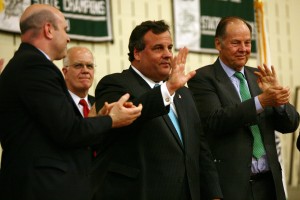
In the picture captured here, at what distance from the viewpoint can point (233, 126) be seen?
3578 mm

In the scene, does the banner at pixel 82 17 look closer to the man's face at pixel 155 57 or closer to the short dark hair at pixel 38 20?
the man's face at pixel 155 57

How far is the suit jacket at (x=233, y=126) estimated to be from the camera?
359cm

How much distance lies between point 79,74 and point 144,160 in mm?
1676

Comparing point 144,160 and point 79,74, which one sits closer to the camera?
point 144,160

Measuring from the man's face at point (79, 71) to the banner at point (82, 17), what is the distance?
29.2 inches

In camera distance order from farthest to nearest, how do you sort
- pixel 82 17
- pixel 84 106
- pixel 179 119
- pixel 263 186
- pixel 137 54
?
pixel 82 17 → pixel 84 106 → pixel 263 186 → pixel 137 54 → pixel 179 119

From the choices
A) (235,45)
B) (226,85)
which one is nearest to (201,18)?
(235,45)

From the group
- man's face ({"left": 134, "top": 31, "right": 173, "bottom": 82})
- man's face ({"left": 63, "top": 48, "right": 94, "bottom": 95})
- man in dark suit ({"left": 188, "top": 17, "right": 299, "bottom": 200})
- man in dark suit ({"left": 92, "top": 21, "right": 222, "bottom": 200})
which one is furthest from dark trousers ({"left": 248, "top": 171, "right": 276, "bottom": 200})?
man's face ({"left": 63, "top": 48, "right": 94, "bottom": 95})

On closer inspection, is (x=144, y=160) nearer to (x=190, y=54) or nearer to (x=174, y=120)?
(x=174, y=120)

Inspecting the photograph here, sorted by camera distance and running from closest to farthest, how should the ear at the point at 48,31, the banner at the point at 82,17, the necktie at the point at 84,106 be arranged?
the ear at the point at 48,31
the necktie at the point at 84,106
the banner at the point at 82,17

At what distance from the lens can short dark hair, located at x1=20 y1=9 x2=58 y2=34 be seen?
107 inches

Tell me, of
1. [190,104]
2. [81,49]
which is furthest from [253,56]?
[190,104]

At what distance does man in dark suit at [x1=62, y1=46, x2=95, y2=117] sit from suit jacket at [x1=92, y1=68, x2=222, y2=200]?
1.24 metres

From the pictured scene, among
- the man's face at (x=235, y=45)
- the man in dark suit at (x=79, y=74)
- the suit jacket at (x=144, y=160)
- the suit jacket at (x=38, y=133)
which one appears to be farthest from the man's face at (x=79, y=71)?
the suit jacket at (x=38, y=133)
